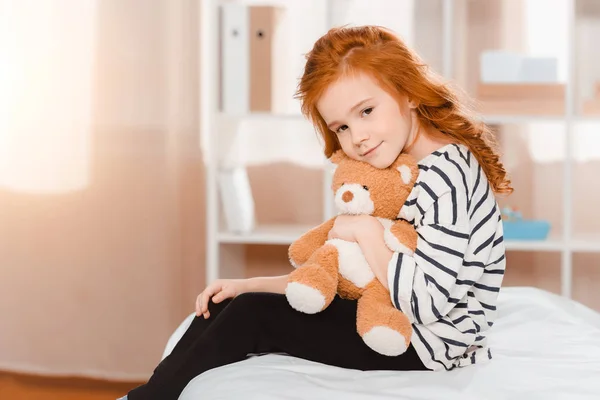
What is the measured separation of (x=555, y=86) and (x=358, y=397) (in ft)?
5.50

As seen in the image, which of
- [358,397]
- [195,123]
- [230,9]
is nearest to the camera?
[358,397]

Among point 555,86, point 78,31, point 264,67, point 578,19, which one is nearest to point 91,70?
point 78,31

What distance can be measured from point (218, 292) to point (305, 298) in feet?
0.68

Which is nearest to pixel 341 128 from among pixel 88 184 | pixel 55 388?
pixel 88 184

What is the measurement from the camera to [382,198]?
1218 millimetres

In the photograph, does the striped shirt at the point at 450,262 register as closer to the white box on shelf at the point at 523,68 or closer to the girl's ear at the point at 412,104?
the girl's ear at the point at 412,104

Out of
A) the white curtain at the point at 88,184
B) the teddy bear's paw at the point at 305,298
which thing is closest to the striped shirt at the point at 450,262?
the teddy bear's paw at the point at 305,298

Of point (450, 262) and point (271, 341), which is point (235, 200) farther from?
point (450, 262)

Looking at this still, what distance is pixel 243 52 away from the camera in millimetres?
2357

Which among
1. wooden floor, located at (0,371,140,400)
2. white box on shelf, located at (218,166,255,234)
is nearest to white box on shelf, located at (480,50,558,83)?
white box on shelf, located at (218,166,255,234)

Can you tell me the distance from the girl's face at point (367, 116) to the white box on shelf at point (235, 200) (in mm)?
1154

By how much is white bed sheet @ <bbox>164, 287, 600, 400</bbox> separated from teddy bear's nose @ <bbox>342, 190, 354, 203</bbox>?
255 millimetres

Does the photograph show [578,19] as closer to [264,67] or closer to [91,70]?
[264,67]

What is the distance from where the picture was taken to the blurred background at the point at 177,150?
2385 mm
